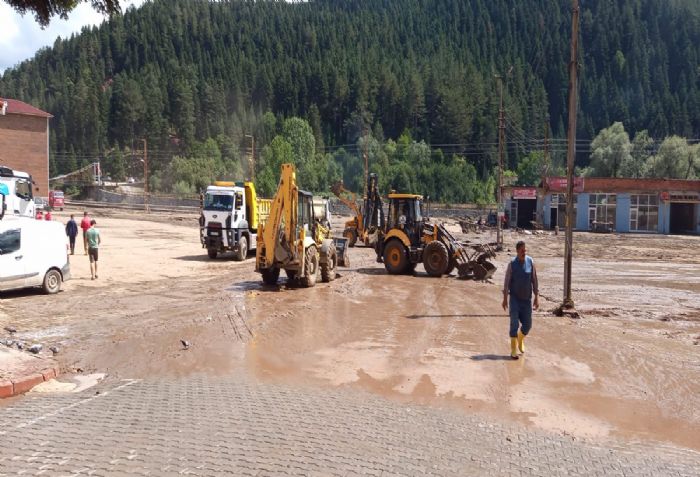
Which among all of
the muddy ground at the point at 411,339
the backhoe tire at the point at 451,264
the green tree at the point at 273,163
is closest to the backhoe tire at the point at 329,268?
the muddy ground at the point at 411,339

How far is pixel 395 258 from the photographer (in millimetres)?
22688

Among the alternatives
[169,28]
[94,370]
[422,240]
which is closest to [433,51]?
[169,28]

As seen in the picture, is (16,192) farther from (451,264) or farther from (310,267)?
(451,264)

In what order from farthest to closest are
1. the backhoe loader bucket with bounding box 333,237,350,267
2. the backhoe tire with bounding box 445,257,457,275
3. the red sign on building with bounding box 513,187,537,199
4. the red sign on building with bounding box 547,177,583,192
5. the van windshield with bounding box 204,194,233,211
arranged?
the red sign on building with bounding box 513,187,537,199
the red sign on building with bounding box 547,177,583,192
the van windshield with bounding box 204,194,233,211
the backhoe loader bucket with bounding box 333,237,350,267
the backhoe tire with bounding box 445,257,457,275

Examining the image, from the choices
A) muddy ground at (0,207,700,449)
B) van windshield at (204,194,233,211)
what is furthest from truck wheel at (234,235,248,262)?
muddy ground at (0,207,700,449)

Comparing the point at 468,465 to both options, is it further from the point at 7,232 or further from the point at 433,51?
the point at 433,51

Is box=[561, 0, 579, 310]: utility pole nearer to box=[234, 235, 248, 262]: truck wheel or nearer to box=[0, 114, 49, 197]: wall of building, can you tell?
box=[234, 235, 248, 262]: truck wheel

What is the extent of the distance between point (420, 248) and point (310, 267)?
5.53m

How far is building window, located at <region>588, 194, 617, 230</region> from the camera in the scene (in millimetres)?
61188

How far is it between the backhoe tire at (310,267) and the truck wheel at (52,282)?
6.39 metres

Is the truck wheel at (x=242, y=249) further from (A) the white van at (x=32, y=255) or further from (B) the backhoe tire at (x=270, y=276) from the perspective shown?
(A) the white van at (x=32, y=255)

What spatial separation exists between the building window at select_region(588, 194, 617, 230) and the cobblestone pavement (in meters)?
58.4

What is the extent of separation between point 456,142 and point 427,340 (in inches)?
5236

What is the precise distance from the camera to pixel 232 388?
28.3ft
